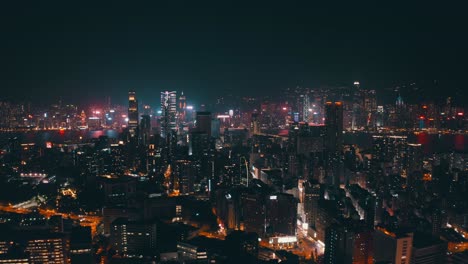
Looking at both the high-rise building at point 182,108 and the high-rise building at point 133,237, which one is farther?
the high-rise building at point 182,108

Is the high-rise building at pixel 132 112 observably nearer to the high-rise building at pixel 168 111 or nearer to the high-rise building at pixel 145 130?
the high-rise building at pixel 145 130

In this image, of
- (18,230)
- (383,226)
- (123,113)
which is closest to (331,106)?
(383,226)

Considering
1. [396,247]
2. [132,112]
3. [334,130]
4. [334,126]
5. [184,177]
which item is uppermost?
[132,112]

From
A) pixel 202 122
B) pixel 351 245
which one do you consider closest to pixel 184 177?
pixel 351 245

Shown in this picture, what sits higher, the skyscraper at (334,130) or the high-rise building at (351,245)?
the skyscraper at (334,130)

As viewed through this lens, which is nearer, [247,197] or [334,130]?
[247,197]

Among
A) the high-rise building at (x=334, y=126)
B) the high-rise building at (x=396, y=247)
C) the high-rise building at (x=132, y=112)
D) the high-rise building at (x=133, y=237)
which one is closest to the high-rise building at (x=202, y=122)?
the high-rise building at (x=132, y=112)

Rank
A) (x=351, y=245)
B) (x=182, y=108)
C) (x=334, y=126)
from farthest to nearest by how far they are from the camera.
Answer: (x=182, y=108) < (x=334, y=126) < (x=351, y=245)

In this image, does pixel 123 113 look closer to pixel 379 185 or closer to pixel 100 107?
pixel 100 107

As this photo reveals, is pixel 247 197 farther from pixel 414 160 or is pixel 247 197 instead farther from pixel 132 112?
pixel 132 112
